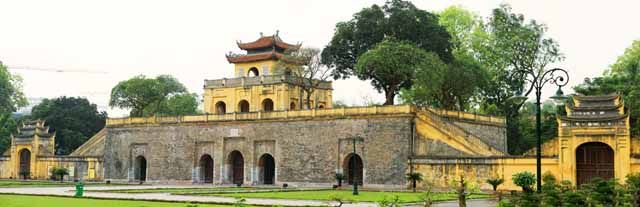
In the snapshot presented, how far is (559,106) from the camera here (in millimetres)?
51688

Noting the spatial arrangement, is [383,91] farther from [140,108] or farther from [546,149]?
[140,108]

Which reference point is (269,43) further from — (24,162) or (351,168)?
(24,162)

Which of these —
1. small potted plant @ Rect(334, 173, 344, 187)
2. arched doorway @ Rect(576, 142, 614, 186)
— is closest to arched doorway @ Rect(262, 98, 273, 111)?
small potted plant @ Rect(334, 173, 344, 187)

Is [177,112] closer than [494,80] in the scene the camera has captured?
No

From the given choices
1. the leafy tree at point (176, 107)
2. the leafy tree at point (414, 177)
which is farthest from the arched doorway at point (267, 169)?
the leafy tree at point (176, 107)

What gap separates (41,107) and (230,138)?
28.3 meters

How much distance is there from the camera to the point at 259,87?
55750 mm

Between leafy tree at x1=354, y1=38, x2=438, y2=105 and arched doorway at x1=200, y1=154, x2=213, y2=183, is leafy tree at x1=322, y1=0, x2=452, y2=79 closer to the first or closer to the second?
leafy tree at x1=354, y1=38, x2=438, y2=105

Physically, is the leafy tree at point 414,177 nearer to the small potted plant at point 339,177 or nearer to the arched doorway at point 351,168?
the small potted plant at point 339,177

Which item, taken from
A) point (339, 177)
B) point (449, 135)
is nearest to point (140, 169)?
point (339, 177)

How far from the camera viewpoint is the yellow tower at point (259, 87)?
54812 millimetres

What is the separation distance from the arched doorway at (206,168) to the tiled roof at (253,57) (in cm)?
917

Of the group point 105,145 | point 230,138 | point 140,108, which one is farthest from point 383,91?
point 140,108

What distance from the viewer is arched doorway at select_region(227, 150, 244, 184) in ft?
166
